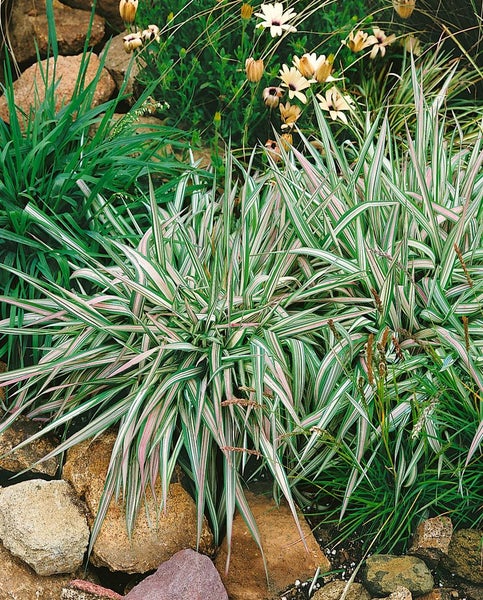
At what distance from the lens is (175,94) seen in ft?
11.5

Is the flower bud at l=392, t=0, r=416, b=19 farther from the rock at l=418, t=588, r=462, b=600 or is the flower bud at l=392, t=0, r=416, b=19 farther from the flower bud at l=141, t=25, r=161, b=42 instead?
the rock at l=418, t=588, r=462, b=600

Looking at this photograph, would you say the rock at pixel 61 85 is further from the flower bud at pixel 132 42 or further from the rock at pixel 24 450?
the rock at pixel 24 450

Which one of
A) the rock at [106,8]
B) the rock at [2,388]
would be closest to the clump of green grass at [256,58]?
the rock at [106,8]

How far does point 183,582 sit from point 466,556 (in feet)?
2.37

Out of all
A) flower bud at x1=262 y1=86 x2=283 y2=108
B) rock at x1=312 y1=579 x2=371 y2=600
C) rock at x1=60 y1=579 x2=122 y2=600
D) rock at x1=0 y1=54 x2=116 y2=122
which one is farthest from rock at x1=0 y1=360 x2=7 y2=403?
flower bud at x1=262 y1=86 x2=283 y2=108

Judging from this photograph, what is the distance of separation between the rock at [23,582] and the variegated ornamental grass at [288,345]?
0.25 metres

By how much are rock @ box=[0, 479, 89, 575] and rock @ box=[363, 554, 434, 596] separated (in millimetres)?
747

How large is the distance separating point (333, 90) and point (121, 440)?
1.70m

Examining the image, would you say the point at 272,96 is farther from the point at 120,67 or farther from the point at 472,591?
the point at 472,591

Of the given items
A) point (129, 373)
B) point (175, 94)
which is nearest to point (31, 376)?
point (129, 373)

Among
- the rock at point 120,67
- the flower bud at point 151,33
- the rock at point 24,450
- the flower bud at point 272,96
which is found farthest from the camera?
the rock at point 120,67

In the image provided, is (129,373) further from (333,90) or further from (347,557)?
A: (333,90)

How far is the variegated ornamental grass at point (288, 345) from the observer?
7.34 ft

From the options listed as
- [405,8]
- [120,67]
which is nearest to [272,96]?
[405,8]
